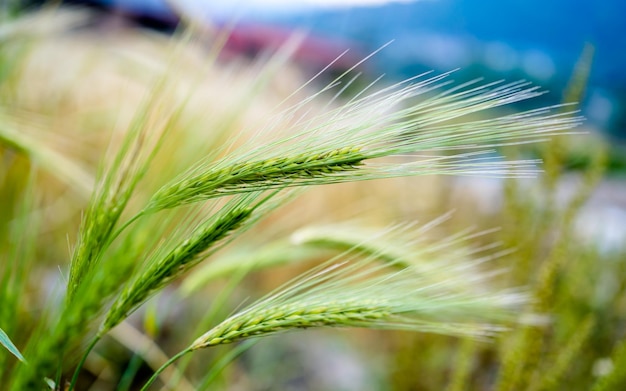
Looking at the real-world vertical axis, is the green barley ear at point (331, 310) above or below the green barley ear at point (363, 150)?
below

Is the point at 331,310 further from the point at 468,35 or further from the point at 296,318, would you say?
the point at 468,35

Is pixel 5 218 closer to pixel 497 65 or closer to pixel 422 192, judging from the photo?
pixel 422 192

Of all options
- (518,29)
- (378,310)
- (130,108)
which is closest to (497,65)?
(518,29)

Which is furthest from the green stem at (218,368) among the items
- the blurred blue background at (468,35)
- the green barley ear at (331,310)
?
the blurred blue background at (468,35)

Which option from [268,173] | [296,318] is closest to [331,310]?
[296,318]

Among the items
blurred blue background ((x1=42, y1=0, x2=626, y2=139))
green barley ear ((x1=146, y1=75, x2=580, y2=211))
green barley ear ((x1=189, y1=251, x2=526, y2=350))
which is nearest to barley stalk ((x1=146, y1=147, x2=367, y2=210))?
green barley ear ((x1=146, y1=75, x2=580, y2=211))

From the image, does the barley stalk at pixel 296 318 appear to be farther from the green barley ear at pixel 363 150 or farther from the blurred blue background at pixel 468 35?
the blurred blue background at pixel 468 35

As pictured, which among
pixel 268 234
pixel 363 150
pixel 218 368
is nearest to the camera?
pixel 363 150
